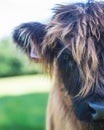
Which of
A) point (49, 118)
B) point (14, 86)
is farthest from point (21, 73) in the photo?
point (49, 118)

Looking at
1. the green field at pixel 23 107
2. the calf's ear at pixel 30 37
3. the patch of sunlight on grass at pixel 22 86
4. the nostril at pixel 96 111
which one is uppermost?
the calf's ear at pixel 30 37

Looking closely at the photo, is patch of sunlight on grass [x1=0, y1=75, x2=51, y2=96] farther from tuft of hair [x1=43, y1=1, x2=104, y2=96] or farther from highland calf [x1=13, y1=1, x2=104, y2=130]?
tuft of hair [x1=43, y1=1, x2=104, y2=96]

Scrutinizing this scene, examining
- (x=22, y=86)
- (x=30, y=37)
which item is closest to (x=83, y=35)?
(x=30, y=37)

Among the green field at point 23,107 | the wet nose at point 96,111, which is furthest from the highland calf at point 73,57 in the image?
the green field at point 23,107

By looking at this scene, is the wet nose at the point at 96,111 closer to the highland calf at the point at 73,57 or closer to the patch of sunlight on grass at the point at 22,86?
the highland calf at the point at 73,57

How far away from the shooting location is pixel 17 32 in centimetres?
752

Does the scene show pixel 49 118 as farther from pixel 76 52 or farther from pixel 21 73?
pixel 21 73

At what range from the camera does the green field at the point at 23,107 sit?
1633 centimetres

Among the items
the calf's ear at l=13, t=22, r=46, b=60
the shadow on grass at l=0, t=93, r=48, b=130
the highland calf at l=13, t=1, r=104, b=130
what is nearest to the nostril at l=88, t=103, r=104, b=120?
the highland calf at l=13, t=1, r=104, b=130

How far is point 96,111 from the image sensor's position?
6309mm

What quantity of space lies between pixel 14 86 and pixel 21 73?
3.11 meters

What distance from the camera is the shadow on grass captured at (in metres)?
16.3

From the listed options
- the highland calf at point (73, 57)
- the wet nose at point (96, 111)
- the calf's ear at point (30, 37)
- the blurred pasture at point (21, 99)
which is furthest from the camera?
the blurred pasture at point (21, 99)

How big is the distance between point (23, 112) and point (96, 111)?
11067 mm
